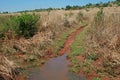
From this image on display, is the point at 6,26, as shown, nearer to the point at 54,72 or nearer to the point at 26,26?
the point at 26,26

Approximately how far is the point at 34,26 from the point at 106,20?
203 inches

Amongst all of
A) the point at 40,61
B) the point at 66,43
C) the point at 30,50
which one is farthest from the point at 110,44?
the point at 66,43

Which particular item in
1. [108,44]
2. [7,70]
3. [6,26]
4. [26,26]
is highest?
[6,26]

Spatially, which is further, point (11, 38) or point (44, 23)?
point (44, 23)

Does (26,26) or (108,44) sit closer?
(108,44)

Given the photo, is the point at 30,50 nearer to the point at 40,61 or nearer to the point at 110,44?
the point at 40,61

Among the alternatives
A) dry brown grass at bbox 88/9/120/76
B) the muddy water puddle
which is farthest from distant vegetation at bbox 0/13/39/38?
the muddy water puddle

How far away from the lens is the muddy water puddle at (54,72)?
9391mm

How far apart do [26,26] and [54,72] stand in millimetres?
7154

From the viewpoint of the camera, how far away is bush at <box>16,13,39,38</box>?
53.0ft

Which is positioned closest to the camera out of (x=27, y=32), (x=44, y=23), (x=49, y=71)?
(x=49, y=71)

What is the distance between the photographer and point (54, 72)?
33.5 feet

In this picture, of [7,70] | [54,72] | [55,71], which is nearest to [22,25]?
[55,71]

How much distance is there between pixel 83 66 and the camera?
1049cm
